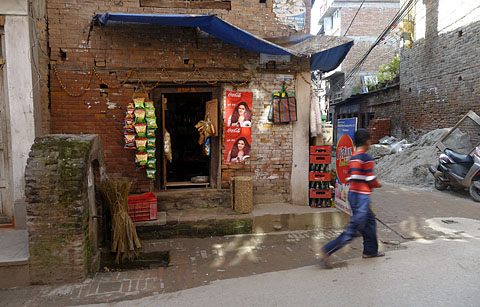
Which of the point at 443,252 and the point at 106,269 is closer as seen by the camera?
the point at 443,252

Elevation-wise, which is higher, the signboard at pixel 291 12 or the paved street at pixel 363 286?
the signboard at pixel 291 12

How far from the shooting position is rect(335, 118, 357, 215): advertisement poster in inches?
221

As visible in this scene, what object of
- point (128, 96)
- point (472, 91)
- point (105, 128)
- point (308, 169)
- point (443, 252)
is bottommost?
point (443, 252)

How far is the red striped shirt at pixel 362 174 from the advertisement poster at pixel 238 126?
2.86 meters

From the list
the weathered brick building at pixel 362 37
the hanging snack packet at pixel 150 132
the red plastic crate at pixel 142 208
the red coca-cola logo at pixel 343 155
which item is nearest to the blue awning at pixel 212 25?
the red coca-cola logo at pixel 343 155

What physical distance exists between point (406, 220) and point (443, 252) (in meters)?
2.48

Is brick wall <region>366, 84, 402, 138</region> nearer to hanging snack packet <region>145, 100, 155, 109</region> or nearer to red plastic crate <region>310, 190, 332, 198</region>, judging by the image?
red plastic crate <region>310, 190, 332, 198</region>

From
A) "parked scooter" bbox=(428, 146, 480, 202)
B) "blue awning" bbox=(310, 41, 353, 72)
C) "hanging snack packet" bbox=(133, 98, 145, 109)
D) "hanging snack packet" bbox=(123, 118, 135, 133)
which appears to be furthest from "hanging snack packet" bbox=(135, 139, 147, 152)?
"parked scooter" bbox=(428, 146, 480, 202)

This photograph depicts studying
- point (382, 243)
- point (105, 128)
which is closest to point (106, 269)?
point (105, 128)

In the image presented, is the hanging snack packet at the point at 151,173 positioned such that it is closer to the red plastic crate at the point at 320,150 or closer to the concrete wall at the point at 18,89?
the concrete wall at the point at 18,89

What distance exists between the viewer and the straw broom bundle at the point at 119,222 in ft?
15.9

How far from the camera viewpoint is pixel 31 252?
382 centimetres

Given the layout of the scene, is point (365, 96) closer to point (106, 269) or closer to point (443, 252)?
point (443, 252)

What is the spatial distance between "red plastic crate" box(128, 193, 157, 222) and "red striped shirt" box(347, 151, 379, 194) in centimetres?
353
